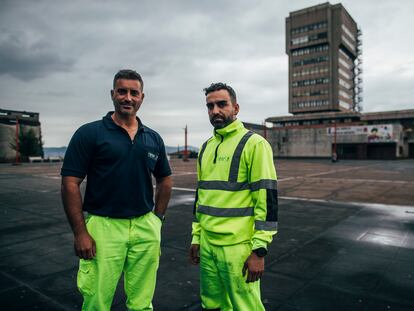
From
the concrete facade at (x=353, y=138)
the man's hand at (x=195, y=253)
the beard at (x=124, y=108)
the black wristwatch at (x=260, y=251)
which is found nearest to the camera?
the black wristwatch at (x=260, y=251)

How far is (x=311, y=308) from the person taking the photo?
2.87 metres

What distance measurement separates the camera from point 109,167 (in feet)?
7.16

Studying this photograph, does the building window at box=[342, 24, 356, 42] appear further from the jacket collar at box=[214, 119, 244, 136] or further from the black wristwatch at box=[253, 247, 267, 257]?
the black wristwatch at box=[253, 247, 267, 257]

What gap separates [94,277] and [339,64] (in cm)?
9008

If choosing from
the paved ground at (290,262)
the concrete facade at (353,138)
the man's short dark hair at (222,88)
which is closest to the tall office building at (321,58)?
the concrete facade at (353,138)

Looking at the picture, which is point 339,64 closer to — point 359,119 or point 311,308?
point 359,119

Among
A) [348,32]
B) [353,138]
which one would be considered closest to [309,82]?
[348,32]

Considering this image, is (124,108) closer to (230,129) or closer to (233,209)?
(230,129)

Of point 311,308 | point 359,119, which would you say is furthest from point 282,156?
point 311,308

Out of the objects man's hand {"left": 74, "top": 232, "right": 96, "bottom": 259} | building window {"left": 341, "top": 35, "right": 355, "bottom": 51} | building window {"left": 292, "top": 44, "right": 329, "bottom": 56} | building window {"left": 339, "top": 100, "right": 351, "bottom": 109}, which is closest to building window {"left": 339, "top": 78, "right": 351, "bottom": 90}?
building window {"left": 339, "top": 100, "right": 351, "bottom": 109}

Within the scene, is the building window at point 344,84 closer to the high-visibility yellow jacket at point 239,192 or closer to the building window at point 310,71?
the building window at point 310,71

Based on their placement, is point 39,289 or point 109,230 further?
point 39,289

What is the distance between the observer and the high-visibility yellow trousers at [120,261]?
2.04 m

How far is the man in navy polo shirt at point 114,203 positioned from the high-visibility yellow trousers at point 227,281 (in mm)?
435
